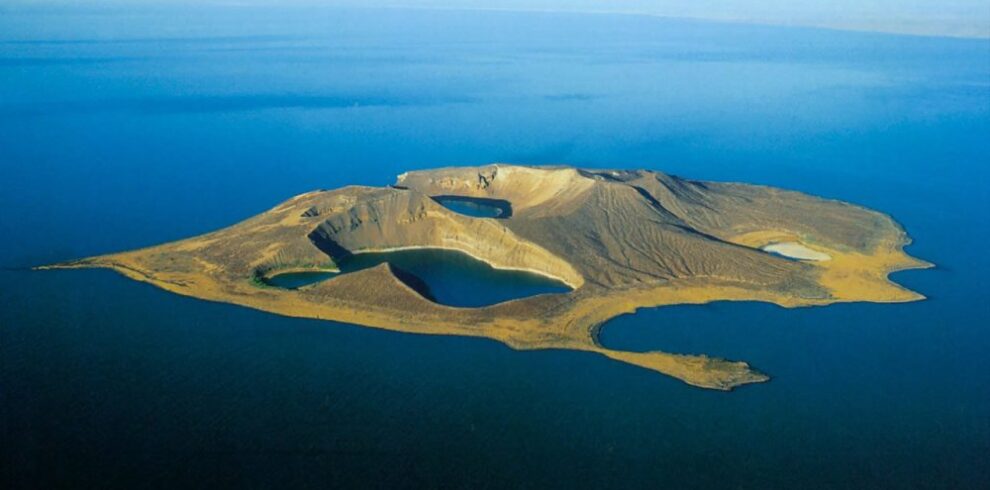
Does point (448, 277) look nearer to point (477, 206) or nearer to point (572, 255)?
point (572, 255)

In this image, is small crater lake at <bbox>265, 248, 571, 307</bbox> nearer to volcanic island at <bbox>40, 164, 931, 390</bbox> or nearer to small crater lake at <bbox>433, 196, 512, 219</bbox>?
volcanic island at <bbox>40, 164, 931, 390</bbox>

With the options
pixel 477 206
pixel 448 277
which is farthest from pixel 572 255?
pixel 477 206

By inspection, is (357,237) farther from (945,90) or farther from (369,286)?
(945,90)

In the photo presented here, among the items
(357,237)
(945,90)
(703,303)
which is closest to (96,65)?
Answer: (357,237)

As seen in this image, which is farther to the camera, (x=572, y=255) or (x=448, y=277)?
(x=572, y=255)

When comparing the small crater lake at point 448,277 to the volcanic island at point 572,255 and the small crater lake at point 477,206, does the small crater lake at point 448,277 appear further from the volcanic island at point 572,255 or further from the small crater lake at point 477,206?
the small crater lake at point 477,206

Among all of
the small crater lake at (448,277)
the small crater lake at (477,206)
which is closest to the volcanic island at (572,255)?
the small crater lake at (448,277)
